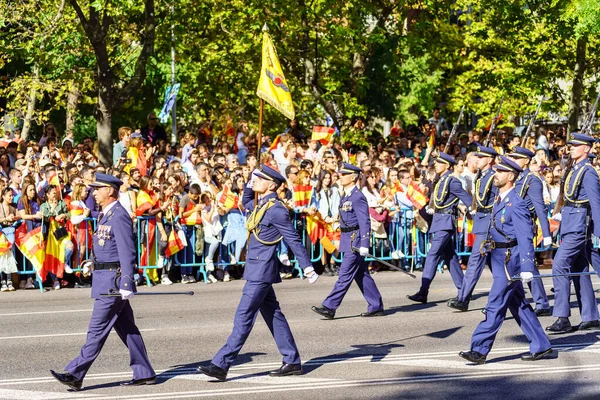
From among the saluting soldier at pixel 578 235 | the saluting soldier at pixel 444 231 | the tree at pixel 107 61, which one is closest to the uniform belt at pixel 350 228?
the saluting soldier at pixel 444 231

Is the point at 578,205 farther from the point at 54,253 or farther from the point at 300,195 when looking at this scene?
the point at 54,253

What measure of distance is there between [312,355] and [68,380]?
2627mm

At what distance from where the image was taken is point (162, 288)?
56.6ft

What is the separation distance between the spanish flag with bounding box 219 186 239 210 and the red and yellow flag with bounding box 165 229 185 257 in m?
0.98

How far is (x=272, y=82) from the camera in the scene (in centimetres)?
1658

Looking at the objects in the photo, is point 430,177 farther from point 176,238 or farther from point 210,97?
point 210,97

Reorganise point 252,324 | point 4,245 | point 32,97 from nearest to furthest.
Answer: point 252,324 < point 4,245 < point 32,97

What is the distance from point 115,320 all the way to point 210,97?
20273mm

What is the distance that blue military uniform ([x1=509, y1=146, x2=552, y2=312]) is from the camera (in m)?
13.0

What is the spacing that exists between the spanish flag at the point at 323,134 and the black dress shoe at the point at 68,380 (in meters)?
13.1

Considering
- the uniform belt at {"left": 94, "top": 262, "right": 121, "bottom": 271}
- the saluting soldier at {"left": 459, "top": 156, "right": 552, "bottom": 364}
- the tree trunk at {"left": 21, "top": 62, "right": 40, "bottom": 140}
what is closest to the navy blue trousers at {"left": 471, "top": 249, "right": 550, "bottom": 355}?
the saluting soldier at {"left": 459, "top": 156, "right": 552, "bottom": 364}

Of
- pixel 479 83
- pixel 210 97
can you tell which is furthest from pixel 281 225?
pixel 479 83

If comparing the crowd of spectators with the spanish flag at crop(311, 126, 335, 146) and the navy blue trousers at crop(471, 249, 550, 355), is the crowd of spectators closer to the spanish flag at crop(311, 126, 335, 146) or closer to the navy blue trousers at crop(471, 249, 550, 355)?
the spanish flag at crop(311, 126, 335, 146)

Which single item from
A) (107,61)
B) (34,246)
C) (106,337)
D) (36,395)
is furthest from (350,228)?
(107,61)
